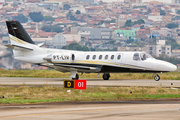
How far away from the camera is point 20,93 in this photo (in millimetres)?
31281

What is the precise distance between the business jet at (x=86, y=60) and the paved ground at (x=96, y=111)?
19.5 m

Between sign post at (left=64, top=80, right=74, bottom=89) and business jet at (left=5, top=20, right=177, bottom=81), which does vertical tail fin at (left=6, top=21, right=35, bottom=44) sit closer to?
business jet at (left=5, top=20, right=177, bottom=81)

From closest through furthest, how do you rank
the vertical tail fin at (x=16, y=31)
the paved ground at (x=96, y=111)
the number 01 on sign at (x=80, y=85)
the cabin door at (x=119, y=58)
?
A: the paved ground at (x=96, y=111)
the number 01 on sign at (x=80, y=85)
the cabin door at (x=119, y=58)
the vertical tail fin at (x=16, y=31)

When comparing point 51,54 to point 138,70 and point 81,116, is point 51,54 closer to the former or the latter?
point 138,70

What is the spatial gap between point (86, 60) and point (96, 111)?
85.3ft

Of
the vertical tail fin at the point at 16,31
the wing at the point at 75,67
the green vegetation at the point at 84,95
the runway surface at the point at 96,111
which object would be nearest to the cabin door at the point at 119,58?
the wing at the point at 75,67

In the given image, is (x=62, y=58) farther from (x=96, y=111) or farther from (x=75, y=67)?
(x=96, y=111)

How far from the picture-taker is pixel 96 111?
877 inches

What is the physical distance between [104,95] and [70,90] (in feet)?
11.3

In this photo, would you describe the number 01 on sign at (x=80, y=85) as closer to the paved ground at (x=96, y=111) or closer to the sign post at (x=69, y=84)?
the sign post at (x=69, y=84)

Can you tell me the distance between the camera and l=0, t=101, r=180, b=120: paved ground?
20.4 metres

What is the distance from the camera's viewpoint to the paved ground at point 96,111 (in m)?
20.4

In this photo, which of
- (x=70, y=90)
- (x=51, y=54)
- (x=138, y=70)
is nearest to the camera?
(x=70, y=90)

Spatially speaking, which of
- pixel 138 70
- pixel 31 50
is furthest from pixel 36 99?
pixel 31 50
